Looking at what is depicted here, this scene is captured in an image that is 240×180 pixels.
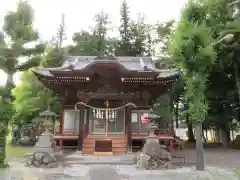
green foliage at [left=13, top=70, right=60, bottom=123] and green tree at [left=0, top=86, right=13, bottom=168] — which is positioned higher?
green foliage at [left=13, top=70, right=60, bottom=123]

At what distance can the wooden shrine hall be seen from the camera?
12586 mm

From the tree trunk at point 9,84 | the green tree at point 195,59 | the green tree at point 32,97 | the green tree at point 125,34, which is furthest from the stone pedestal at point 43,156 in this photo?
the green tree at point 125,34

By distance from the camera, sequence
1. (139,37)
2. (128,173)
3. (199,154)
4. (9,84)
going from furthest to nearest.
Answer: (139,37)
(9,84)
(199,154)
(128,173)

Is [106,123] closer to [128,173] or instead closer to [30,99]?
[128,173]

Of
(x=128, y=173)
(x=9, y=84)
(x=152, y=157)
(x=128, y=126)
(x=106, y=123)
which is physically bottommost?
(x=128, y=173)

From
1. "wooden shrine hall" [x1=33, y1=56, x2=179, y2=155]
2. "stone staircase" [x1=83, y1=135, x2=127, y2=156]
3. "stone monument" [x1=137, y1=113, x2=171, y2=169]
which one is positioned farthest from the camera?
"wooden shrine hall" [x1=33, y1=56, x2=179, y2=155]

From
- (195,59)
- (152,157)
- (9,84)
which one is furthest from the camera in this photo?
(9,84)

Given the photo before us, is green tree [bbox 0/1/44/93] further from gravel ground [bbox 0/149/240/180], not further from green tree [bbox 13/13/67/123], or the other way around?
green tree [bbox 13/13/67/123]

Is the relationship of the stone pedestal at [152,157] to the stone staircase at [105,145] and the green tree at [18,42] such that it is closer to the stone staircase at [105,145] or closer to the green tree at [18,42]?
the stone staircase at [105,145]

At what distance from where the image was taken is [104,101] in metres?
13.6

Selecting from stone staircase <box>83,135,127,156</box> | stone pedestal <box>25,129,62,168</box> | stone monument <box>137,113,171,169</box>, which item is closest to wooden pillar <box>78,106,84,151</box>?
stone staircase <box>83,135,127,156</box>

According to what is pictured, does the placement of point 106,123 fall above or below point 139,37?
below

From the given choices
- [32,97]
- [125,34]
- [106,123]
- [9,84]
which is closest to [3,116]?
[9,84]

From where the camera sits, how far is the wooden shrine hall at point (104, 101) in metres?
12.6
